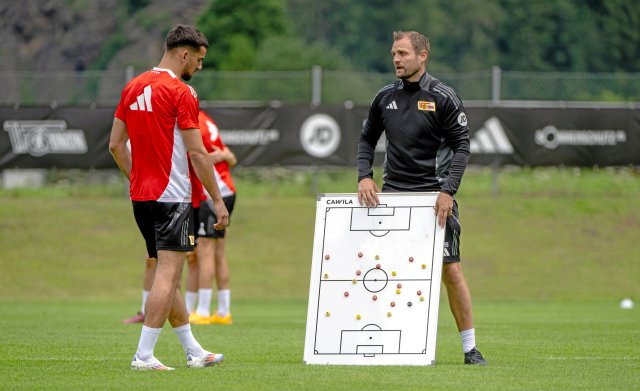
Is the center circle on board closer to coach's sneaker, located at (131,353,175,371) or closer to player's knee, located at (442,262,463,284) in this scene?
player's knee, located at (442,262,463,284)

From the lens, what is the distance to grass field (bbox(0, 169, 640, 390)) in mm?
7902

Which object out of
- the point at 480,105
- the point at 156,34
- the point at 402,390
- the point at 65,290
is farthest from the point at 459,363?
the point at 156,34

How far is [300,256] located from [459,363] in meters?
11.8

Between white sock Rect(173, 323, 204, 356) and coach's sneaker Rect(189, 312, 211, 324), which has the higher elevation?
white sock Rect(173, 323, 204, 356)

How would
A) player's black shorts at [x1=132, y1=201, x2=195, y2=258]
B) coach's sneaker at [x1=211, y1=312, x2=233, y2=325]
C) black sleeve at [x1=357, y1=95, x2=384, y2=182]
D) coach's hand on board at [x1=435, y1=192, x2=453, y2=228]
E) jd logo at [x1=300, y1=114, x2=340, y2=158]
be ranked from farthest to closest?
jd logo at [x1=300, y1=114, x2=340, y2=158]
coach's sneaker at [x1=211, y1=312, x2=233, y2=325]
black sleeve at [x1=357, y1=95, x2=384, y2=182]
coach's hand on board at [x1=435, y1=192, x2=453, y2=228]
player's black shorts at [x1=132, y1=201, x2=195, y2=258]

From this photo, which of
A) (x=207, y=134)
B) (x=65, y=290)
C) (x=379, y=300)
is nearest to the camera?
(x=379, y=300)

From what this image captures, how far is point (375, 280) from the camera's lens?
27.6ft

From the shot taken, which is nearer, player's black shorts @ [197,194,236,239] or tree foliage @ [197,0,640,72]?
player's black shorts @ [197,194,236,239]

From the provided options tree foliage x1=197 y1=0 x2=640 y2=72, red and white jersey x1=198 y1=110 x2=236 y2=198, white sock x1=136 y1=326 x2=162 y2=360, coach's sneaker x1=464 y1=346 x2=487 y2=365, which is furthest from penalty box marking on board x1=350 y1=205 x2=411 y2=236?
tree foliage x1=197 y1=0 x2=640 y2=72

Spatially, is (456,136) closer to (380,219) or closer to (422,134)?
(422,134)

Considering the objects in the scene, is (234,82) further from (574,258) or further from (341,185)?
(574,258)

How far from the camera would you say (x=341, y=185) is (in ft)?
77.7

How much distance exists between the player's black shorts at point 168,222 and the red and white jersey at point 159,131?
0.14 feet

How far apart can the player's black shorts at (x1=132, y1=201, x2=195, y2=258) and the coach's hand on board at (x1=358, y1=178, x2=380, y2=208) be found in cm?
114
